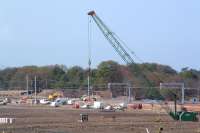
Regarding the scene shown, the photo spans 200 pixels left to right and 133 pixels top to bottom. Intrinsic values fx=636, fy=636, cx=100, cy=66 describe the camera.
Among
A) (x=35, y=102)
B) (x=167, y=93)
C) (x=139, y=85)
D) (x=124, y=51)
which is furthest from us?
(x=139, y=85)

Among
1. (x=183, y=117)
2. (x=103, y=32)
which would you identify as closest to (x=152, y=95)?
(x=103, y=32)

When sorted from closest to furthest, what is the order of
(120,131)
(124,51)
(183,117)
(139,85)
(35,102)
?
(120,131), (183,117), (124,51), (35,102), (139,85)

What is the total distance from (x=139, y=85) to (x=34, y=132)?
15044cm

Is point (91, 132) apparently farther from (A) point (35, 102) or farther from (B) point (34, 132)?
(A) point (35, 102)

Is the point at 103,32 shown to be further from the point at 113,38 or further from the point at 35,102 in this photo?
the point at 35,102

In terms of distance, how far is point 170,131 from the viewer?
54.8 metres

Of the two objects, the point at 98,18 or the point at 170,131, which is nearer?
the point at 170,131

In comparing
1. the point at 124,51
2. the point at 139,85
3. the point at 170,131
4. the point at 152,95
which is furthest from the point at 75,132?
the point at 139,85

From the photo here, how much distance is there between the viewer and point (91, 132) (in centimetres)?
5234

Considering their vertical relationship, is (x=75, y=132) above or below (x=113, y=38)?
below

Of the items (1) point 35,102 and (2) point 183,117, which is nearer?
(2) point 183,117

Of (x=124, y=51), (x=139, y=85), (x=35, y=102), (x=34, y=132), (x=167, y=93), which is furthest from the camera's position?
(x=139, y=85)

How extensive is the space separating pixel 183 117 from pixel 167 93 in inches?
3407

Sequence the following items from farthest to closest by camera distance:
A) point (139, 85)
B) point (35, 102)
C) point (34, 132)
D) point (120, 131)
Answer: point (139, 85) → point (35, 102) → point (120, 131) → point (34, 132)
